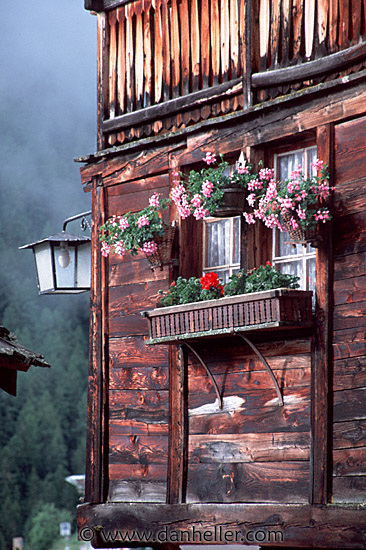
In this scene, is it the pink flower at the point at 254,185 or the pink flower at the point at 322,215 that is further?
→ the pink flower at the point at 254,185

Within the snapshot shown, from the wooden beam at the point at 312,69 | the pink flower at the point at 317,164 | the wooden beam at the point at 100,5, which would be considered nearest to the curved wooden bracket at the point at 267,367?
the pink flower at the point at 317,164

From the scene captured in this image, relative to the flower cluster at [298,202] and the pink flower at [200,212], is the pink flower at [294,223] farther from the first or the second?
the pink flower at [200,212]

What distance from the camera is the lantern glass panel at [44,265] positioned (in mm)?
8914

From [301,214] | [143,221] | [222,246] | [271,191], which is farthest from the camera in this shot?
[222,246]

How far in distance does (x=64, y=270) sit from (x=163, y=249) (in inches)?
A: 52.8

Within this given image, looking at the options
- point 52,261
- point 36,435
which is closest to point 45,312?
point 36,435

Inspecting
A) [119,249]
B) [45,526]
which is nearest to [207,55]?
[119,249]

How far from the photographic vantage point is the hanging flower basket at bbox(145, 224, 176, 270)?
7.91 metres

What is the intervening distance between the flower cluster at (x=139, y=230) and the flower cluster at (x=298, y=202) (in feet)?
3.58

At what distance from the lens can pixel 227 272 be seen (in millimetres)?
7910

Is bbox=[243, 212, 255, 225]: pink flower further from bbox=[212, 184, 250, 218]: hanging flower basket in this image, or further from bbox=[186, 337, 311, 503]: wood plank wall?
bbox=[186, 337, 311, 503]: wood plank wall

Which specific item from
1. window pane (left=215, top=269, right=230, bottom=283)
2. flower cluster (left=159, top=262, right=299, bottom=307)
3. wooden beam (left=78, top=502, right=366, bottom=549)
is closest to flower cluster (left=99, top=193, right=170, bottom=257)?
flower cluster (left=159, top=262, right=299, bottom=307)

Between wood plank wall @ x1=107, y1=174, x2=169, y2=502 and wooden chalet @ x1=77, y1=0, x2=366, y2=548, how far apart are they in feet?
0.05

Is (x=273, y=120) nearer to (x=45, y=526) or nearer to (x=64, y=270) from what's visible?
(x=64, y=270)
